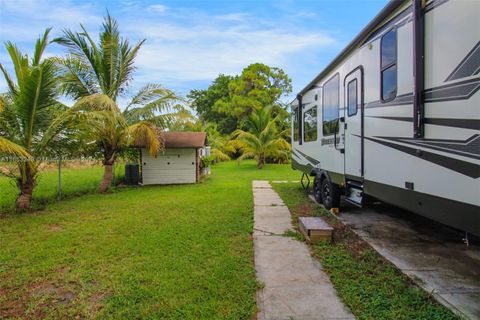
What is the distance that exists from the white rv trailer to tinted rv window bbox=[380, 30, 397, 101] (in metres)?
0.01

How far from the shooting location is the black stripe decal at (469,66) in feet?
8.48

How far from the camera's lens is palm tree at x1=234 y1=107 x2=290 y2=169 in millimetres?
20422

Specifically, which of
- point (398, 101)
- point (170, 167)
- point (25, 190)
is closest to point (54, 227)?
point (25, 190)

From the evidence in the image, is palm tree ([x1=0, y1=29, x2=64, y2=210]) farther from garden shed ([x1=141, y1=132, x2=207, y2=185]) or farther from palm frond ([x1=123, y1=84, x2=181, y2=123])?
garden shed ([x1=141, y1=132, x2=207, y2=185])

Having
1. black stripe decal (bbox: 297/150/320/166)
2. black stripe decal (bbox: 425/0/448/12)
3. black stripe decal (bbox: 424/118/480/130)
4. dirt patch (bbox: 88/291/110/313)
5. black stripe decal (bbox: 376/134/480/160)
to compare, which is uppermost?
black stripe decal (bbox: 425/0/448/12)

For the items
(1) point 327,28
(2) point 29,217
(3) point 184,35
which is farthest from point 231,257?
(3) point 184,35

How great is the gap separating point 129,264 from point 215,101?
35.5 meters

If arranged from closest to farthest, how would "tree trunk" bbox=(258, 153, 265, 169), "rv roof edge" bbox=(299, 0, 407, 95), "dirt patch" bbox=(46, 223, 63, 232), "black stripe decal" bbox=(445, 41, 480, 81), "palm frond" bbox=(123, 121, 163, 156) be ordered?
"black stripe decal" bbox=(445, 41, 480, 81), "rv roof edge" bbox=(299, 0, 407, 95), "dirt patch" bbox=(46, 223, 63, 232), "palm frond" bbox=(123, 121, 163, 156), "tree trunk" bbox=(258, 153, 265, 169)

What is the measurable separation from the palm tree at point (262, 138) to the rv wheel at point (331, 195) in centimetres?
1286

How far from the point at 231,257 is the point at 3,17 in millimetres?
8061

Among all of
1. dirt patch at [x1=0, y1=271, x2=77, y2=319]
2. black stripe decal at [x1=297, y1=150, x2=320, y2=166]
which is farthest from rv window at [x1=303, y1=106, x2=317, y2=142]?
dirt patch at [x1=0, y1=271, x2=77, y2=319]

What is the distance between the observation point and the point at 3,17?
787 centimetres

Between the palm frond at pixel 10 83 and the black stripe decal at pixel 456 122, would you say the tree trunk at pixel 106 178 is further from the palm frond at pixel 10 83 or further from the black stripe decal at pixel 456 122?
the black stripe decal at pixel 456 122

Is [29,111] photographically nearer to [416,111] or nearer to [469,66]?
[416,111]
